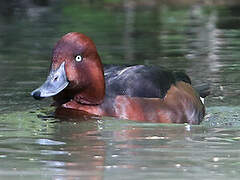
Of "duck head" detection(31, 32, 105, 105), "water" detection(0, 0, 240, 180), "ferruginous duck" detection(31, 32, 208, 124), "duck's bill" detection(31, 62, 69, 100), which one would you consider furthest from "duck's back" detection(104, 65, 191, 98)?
"duck's bill" detection(31, 62, 69, 100)

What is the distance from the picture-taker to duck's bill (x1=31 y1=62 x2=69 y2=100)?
855cm

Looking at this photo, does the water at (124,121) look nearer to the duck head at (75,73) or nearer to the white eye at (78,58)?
the duck head at (75,73)

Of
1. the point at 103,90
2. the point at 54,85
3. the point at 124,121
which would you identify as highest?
the point at 54,85

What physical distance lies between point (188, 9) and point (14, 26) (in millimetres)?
6052

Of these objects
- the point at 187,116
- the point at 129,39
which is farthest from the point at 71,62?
the point at 129,39

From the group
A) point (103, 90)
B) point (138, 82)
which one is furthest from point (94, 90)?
point (138, 82)

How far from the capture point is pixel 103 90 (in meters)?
8.86

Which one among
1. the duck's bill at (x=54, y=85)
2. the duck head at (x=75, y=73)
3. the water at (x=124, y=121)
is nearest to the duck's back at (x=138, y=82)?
the duck head at (x=75, y=73)

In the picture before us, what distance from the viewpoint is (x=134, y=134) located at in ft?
26.7

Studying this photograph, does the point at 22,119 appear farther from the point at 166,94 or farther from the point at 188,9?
the point at 188,9

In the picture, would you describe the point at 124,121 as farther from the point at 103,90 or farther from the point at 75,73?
the point at 75,73

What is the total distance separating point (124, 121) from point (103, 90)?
0.42 metres

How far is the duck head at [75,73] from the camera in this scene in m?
8.62

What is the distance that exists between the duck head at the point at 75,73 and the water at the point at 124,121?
0.31 metres
